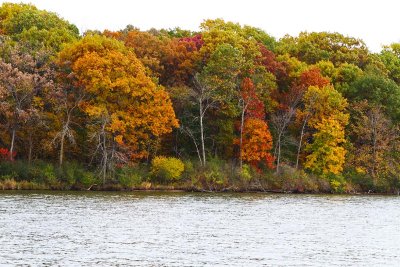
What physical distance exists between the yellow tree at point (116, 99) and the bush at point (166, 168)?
1.94 meters

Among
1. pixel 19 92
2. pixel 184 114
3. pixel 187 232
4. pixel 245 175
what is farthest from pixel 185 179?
pixel 187 232

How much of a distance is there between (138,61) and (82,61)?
6.36 m

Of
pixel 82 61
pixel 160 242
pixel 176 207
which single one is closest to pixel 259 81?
pixel 82 61

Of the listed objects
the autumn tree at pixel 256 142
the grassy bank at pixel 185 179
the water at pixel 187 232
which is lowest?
the water at pixel 187 232

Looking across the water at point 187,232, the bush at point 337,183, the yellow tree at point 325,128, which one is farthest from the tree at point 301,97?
the water at point 187,232

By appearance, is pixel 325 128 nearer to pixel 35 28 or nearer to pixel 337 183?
pixel 337 183

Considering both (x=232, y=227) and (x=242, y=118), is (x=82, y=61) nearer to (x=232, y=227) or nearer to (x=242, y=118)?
(x=242, y=118)

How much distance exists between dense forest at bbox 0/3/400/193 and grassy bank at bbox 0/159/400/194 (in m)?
0.12

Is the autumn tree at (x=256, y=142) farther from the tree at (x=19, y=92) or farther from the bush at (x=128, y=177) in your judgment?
the tree at (x=19, y=92)

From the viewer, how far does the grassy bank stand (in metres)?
72.5

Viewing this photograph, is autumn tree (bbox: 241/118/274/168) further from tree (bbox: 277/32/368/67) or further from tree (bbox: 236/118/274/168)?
tree (bbox: 277/32/368/67)

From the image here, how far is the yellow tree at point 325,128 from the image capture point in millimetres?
87938

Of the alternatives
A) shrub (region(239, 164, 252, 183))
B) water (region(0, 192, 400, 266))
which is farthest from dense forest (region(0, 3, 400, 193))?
water (region(0, 192, 400, 266))

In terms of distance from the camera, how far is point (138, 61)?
8012cm
